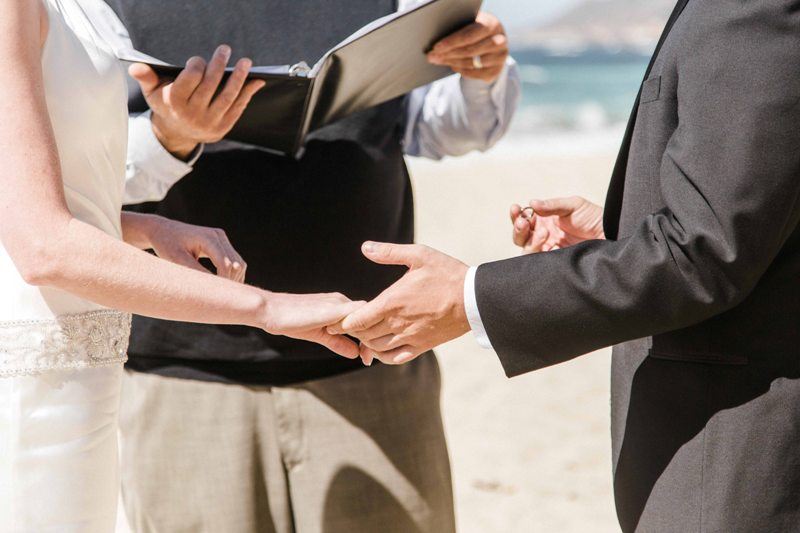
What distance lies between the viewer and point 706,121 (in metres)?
1.61

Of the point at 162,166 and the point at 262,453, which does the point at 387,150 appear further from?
the point at 262,453

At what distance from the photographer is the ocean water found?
25.2 meters

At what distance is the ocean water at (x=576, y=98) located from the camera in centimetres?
2525

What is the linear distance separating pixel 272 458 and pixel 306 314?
69 centimetres

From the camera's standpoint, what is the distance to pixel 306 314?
1947mm

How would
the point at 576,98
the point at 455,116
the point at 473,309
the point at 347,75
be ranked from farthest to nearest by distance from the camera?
1. the point at 576,98
2. the point at 455,116
3. the point at 347,75
4. the point at 473,309

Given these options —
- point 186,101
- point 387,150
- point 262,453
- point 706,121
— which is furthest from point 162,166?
point 706,121

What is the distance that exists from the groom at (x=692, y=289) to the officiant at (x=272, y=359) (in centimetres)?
62

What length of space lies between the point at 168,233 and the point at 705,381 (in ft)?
3.83

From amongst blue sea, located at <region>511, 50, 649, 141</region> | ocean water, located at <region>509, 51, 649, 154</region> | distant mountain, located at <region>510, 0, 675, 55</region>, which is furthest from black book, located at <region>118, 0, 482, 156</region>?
distant mountain, located at <region>510, 0, 675, 55</region>

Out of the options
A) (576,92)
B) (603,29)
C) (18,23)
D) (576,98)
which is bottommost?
(18,23)

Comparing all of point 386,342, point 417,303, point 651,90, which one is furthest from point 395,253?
point 651,90

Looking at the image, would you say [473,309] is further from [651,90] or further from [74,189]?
[74,189]

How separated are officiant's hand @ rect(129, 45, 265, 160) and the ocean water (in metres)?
17.7
